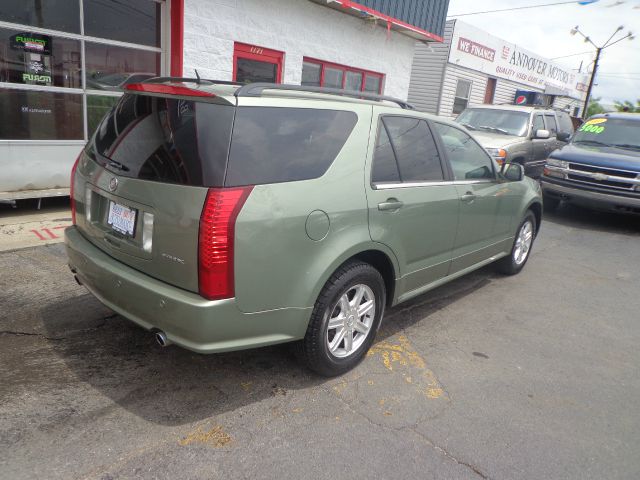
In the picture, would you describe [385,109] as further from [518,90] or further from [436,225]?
[518,90]

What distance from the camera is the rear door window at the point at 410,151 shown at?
11.1 feet

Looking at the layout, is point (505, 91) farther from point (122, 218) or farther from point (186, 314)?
point (186, 314)

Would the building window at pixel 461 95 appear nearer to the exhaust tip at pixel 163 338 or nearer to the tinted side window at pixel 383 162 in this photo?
the tinted side window at pixel 383 162

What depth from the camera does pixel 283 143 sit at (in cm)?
277

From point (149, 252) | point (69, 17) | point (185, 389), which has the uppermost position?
point (69, 17)

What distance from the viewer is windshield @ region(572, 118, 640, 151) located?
29.8 ft

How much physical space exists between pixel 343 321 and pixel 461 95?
709 inches

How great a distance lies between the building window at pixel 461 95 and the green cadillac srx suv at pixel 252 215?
16.6 metres

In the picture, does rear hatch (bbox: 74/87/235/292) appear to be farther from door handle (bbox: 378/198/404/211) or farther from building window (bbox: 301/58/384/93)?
building window (bbox: 301/58/384/93)

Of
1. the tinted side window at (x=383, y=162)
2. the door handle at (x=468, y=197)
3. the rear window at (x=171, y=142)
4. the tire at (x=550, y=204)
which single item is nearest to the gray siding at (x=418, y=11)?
the tire at (x=550, y=204)

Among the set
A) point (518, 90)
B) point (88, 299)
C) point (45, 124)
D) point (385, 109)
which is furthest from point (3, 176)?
point (518, 90)

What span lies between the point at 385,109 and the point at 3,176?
482 centimetres

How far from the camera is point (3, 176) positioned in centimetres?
587

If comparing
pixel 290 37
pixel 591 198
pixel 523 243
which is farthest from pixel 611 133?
pixel 290 37
